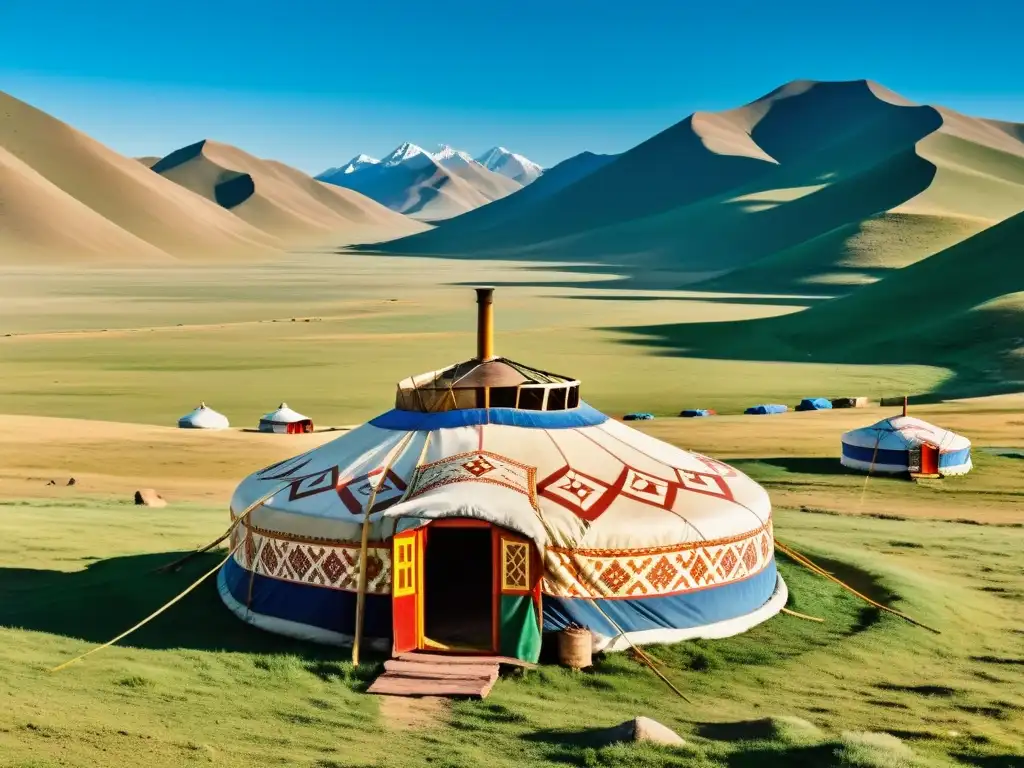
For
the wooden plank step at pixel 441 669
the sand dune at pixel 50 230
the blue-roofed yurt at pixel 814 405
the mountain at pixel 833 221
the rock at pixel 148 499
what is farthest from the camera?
the sand dune at pixel 50 230

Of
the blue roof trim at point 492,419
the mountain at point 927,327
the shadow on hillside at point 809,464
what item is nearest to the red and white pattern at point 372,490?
the blue roof trim at point 492,419

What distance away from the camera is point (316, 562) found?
35.8 feet

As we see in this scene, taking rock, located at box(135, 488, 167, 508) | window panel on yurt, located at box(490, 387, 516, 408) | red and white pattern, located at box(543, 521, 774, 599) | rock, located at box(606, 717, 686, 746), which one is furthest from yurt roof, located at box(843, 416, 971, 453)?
rock, located at box(606, 717, 686, 746)

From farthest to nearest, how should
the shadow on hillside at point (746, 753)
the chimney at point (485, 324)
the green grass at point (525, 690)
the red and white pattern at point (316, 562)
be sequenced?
the chimney at point (485, 324) < the red and white pattern at point (316, 562) < the green grass at point (525, 690) < the shadow on hillside at point (746, 753)

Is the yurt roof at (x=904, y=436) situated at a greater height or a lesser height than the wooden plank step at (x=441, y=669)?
greater

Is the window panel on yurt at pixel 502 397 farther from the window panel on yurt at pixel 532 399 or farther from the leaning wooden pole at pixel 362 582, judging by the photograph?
the leaning wooden pole at pixel 362 582

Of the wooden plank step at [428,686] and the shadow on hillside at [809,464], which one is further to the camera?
the shadow on hillside at [809,464]

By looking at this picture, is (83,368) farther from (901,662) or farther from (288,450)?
(901,662)

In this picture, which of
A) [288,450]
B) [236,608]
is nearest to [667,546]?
[236,608]

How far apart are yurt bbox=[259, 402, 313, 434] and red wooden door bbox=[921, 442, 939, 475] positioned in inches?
520

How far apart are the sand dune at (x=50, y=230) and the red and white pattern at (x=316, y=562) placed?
152 meters

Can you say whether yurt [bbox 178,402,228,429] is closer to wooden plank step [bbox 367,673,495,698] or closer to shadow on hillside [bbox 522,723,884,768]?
wooden plank step [bbox 367,673,495,698]

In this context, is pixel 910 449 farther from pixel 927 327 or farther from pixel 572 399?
pixel 927 327

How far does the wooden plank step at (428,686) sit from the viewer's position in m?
9.37
